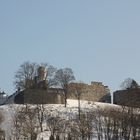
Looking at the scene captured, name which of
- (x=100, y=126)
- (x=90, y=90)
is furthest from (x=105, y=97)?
(x=100, y=126)

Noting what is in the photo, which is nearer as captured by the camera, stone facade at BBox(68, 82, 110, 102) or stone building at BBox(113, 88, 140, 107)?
stone building at BBox(113, 88, 140, 107)

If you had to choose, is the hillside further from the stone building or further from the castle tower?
the castle tower

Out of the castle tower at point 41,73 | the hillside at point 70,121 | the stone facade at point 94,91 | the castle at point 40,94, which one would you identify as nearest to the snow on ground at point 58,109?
the hillside at point 70,121

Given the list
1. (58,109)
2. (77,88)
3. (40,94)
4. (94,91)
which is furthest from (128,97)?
(94,91)

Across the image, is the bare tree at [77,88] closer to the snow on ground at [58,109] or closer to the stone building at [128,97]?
the snow on ground at [58,109]

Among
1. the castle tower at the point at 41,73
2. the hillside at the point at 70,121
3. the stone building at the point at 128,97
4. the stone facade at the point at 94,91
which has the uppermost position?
the castle tower at the point at 41,73

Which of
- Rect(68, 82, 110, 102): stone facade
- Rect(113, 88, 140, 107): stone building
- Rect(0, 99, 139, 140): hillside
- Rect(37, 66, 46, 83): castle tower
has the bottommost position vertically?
Rect(0, 99, 139, 140): hillside

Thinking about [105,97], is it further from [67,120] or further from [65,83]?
[67,120]

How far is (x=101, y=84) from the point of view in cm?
11031

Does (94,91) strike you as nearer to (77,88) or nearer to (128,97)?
(77,88)

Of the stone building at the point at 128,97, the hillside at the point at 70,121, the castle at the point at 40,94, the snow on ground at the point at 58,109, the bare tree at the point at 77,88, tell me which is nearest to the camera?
the hillside at the point at 70,121

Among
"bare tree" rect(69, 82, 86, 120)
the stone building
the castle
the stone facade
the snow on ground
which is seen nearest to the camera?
the snow on ground

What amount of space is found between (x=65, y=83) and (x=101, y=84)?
12.9 meters

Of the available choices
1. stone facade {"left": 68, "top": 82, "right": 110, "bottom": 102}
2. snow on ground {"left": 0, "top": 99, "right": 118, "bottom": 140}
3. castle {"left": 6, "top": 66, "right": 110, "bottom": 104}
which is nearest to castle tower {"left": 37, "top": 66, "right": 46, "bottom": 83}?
castle {"left": 6, "top": 66, "right": 110, "bottom": 104}
